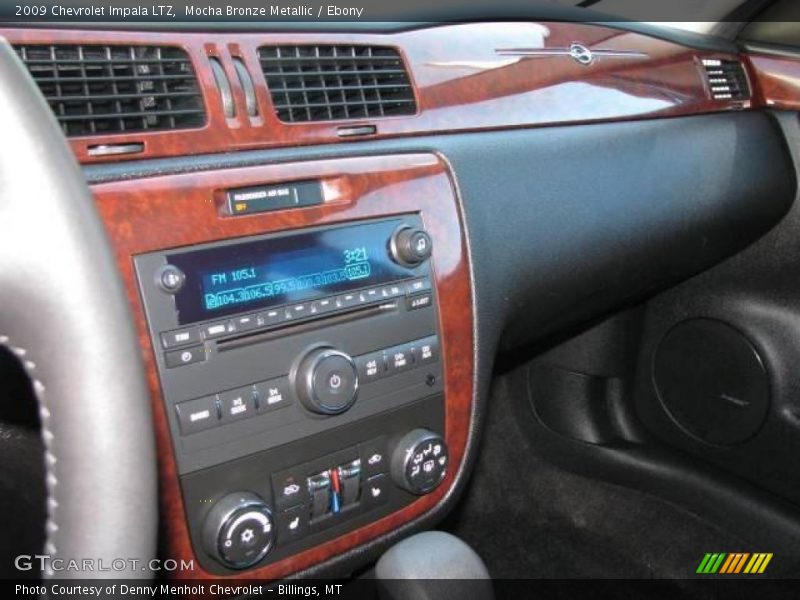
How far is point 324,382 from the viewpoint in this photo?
1105mm

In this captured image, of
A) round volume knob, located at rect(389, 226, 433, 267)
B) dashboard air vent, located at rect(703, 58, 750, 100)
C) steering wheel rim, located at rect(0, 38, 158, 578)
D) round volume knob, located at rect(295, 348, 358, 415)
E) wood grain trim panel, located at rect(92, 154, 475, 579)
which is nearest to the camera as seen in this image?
steering wheel rim, located at rect(0, 38, 158, 578)

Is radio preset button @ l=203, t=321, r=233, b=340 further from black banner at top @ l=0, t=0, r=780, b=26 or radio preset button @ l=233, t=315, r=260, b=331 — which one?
black banner at top @ l=0, t=0, r=780, b=26

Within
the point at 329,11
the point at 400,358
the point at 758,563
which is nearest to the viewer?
the point at 400,358

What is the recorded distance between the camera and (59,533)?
0.64 m

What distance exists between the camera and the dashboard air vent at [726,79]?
1.89 metres

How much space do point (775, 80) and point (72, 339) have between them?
1.74 m

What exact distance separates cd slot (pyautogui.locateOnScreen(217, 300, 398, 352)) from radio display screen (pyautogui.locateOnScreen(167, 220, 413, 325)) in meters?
0.03

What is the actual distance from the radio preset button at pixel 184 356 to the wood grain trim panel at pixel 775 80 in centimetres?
141

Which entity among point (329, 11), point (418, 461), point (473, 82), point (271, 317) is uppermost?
point (329, 11)

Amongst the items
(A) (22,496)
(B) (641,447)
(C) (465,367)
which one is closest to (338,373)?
(C) (465,367)

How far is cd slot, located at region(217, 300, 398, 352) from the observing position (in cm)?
106

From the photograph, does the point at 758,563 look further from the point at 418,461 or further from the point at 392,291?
the point at 392,291

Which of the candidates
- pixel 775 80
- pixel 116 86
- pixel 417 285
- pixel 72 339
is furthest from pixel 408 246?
pixel 775 80
